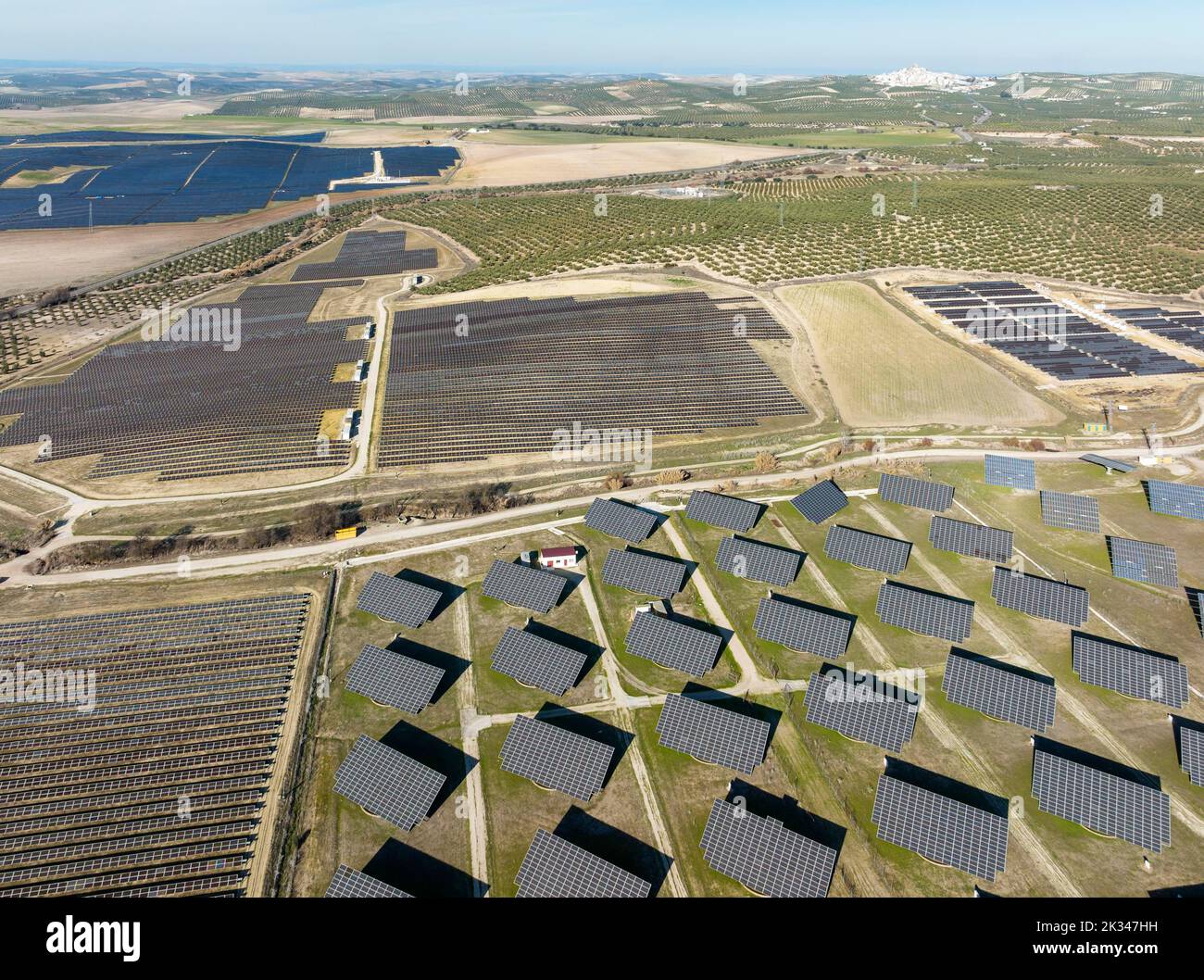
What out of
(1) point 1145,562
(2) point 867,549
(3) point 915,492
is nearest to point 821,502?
(2) point 867,549

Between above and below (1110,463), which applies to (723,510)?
below

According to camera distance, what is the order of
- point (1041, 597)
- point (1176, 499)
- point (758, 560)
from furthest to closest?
→ point (1176, 499), point (758, 560), point (1041, 597)

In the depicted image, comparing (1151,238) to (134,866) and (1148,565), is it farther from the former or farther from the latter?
(134,866)

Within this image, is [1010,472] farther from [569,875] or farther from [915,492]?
[569,875]

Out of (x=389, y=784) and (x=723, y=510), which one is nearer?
(x=389, y=784)

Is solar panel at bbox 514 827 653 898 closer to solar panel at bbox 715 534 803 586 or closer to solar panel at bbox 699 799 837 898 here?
solar panel at bbox 699 799 837 898

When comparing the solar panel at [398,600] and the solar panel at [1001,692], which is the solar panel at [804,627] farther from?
the solar panel at [398,600]

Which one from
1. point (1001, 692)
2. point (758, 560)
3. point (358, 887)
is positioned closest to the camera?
point (358, 887)
